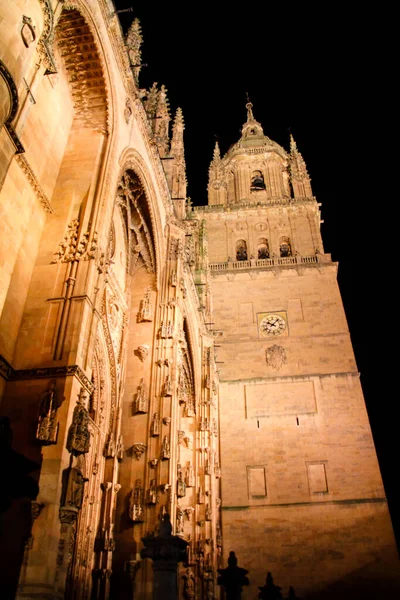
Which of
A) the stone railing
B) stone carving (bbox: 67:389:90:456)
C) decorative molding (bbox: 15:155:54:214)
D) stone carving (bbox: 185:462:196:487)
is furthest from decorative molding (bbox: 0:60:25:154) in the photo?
the stone railing

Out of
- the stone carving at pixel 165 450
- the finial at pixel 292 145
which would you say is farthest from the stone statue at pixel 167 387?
the finial at pixel 292 145

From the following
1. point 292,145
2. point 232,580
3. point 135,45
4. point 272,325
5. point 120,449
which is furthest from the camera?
point 292,145

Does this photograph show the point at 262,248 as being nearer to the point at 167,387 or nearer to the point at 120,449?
the point at 167,387

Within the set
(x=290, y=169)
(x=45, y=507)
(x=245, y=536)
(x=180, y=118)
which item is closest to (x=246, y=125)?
(x=290, y=169)

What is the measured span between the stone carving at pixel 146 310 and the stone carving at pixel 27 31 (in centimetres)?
1065

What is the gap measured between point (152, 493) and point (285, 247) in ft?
80.9

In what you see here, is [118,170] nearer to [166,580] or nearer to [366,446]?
[166,580]

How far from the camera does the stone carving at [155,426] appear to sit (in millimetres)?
15648

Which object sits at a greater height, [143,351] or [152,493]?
[143,351]

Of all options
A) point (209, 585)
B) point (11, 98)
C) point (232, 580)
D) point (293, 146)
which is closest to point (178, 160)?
point (11, 98)

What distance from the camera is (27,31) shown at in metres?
7.98

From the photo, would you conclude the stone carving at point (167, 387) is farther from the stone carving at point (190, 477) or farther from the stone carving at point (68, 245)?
the stone carving at point (68, 245)

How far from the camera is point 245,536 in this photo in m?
26.4

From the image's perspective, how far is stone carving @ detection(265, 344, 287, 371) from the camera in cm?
3104
